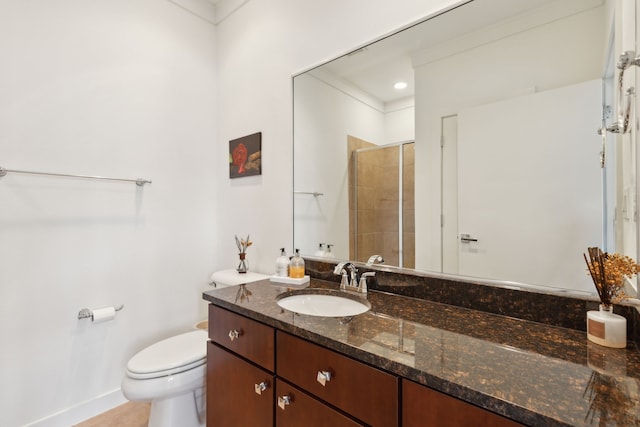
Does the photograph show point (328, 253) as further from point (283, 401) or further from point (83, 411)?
point (83, 411)

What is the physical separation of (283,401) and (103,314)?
1323mm

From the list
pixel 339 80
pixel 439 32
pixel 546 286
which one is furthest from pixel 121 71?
pixel 546 286

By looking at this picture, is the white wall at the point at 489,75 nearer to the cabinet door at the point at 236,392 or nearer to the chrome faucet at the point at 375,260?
the chrome faucet at the point at 375,260

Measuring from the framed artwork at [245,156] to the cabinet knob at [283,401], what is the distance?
1.35 metres

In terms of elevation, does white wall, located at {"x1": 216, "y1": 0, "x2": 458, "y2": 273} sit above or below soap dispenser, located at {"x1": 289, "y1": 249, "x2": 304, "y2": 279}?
above

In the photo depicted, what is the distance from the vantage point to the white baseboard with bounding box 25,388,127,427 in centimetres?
157

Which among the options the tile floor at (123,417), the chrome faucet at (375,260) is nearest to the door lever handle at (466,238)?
the chrome faucet at (375,260)

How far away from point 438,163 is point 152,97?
186 centimetres

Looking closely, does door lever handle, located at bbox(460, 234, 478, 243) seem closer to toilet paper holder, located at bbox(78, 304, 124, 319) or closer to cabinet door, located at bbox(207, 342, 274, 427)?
cabinet door, located at bbox(207, 342, 274, 427)

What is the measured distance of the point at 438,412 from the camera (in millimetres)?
640

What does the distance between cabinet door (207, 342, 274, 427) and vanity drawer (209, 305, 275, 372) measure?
0.04 metres

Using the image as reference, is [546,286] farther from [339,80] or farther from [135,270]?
[135,270]

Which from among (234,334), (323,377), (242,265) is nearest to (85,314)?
(242,265)

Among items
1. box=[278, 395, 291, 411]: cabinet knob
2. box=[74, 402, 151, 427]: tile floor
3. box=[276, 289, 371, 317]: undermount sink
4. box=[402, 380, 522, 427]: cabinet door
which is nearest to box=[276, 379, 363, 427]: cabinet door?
box=[278, 395, 291, 411]: cabinet knob
